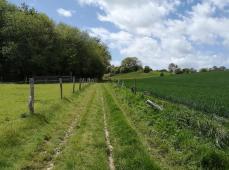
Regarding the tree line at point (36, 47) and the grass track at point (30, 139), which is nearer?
the grass track at point (30, 139)

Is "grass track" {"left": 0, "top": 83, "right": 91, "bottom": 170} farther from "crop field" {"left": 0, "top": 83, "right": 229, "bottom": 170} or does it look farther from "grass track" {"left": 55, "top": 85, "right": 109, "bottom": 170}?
"grass track" {"left": 55, "top": 85, "right": 109, "bottom": 170}

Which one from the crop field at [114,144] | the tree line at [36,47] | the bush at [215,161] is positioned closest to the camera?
the bush at [215,161]

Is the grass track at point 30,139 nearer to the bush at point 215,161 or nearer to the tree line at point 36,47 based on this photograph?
the bush at point 215,161

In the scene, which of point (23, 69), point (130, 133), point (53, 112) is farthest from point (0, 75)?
point (130, 133)

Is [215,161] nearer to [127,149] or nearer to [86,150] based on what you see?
[127,149]

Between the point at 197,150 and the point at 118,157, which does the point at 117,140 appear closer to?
the point at 118,157

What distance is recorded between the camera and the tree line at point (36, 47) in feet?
275

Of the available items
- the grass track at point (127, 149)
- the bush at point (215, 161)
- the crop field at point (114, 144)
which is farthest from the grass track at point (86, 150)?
the bush at point (215, 161)

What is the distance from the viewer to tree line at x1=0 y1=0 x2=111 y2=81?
83.9 m

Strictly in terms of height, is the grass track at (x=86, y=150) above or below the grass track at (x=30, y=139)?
below

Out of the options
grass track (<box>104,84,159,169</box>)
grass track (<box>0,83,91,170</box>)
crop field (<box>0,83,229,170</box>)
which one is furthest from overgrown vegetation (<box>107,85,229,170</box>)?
grass track (<box>0,83,91,170</box>)

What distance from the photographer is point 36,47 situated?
3388 inches

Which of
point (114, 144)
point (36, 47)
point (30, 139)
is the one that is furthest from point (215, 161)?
point (36, 47)

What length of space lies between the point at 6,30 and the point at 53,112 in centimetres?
7068
